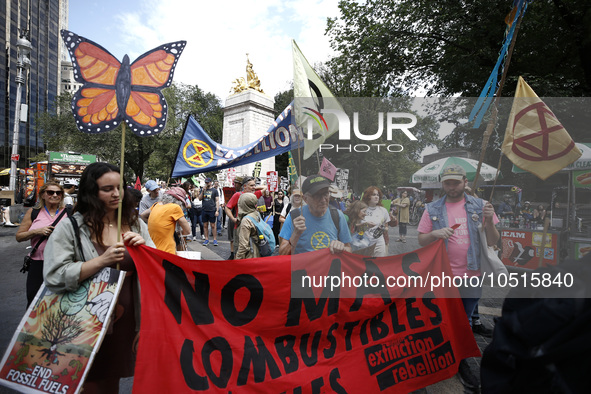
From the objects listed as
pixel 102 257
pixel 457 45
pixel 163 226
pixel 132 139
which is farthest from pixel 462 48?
pixel 132 139

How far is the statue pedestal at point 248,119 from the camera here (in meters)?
22.5

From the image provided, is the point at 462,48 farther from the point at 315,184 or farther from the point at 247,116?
the point at 247,116

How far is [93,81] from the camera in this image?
7.02 feet

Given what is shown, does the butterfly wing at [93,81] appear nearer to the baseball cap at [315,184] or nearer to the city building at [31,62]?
the baseball cap at [315,184]

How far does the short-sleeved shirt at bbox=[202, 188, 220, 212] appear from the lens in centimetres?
954

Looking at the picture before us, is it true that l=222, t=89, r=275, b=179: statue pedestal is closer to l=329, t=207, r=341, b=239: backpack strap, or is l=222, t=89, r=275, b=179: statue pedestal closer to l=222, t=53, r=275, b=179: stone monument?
l=222, t=53, r=275, b=179: stone monument

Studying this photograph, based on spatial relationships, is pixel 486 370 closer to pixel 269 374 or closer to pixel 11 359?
pixel 269 374

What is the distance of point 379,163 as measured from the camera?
4777 millimetres

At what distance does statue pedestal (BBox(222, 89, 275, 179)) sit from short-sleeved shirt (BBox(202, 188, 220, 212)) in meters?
12.3

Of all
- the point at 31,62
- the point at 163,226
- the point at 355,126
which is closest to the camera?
the point at 355,126

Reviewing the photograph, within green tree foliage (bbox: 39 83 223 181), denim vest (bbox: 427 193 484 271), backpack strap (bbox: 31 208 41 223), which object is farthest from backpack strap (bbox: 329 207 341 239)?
green tree foliage (bbox: 39 83 223 181)

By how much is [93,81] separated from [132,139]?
30.7m

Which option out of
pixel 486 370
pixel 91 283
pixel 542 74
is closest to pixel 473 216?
pixel 486 370

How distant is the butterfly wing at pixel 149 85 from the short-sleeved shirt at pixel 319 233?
172cm
